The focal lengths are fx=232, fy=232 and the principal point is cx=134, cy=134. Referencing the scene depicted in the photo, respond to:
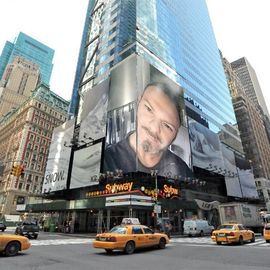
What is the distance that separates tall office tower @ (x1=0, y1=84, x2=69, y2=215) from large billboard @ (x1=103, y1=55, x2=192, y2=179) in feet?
130

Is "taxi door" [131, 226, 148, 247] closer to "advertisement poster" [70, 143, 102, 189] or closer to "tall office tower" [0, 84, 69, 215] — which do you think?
"advertisement poster" [70, 143, 102, 189]

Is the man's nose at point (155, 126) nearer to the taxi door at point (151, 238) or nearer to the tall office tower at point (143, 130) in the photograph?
the tall office tower at point (143, 130)

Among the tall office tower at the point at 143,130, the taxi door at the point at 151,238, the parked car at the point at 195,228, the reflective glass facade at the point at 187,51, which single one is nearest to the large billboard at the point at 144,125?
the tall office tower at the point at 143,130

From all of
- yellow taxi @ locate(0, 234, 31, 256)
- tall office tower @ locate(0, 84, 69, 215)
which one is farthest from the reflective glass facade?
yellow taxi @ locate(0, 234, 31, 256)

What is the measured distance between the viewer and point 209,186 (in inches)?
2306

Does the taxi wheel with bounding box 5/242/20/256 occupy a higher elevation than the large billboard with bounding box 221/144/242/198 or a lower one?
lower

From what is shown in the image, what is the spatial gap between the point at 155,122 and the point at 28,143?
57.6 metres

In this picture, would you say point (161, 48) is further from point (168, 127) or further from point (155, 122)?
point (155, 122)

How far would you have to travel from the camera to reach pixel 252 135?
334ft

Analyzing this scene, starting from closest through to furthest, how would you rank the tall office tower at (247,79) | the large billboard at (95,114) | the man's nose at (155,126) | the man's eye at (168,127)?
the man's nose at (155,126) < the man's eye at (168,127) < the large billboard at (95,114) < the tall office tower at (247,79)

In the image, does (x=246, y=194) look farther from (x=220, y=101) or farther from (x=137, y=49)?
(x=137, y=49)

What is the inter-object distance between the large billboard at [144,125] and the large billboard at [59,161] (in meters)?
13.9

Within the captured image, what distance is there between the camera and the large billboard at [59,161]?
5175 centimetres

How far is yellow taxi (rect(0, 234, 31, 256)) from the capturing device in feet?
37.2
